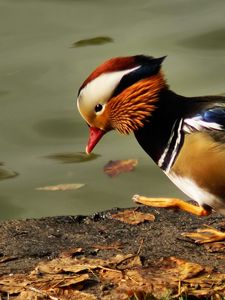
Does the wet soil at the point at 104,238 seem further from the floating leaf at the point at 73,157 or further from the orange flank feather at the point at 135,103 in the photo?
the floating leaf at the point at 73,157

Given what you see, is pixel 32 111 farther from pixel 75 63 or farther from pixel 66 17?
pixel 66 17

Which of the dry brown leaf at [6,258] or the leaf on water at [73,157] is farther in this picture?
the leaf on water at [73,157]

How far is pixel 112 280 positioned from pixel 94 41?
4.50 meters

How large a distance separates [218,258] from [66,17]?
15.5 ft

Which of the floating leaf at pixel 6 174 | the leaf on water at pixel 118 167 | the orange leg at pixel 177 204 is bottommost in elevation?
the floating leaf at pixel 6 174

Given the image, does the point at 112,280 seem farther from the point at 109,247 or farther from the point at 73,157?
the point at 73,157

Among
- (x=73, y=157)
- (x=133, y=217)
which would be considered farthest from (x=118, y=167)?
(x=133, y=217)

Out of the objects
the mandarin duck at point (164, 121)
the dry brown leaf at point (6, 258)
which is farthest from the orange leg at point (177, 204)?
the dry brown leaf at point (6, 258)

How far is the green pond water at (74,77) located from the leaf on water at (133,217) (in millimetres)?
1132

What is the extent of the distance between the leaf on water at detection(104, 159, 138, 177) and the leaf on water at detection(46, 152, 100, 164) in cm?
16

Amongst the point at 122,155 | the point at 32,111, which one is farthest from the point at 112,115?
the point at 32,111

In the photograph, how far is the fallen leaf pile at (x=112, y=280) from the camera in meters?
3.91

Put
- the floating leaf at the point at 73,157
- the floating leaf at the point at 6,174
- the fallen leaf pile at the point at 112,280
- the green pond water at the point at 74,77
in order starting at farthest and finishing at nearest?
1. the floating leaf at the point at 73,157
2. the floating leaf at the point at 6,174
3. the green pond water at the point at 74,77
4. the fallen leaf pile at the point at 112,280

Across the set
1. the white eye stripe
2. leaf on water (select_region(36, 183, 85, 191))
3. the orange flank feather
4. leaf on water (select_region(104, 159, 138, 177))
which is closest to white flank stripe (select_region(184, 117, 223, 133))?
the orange flank feather
